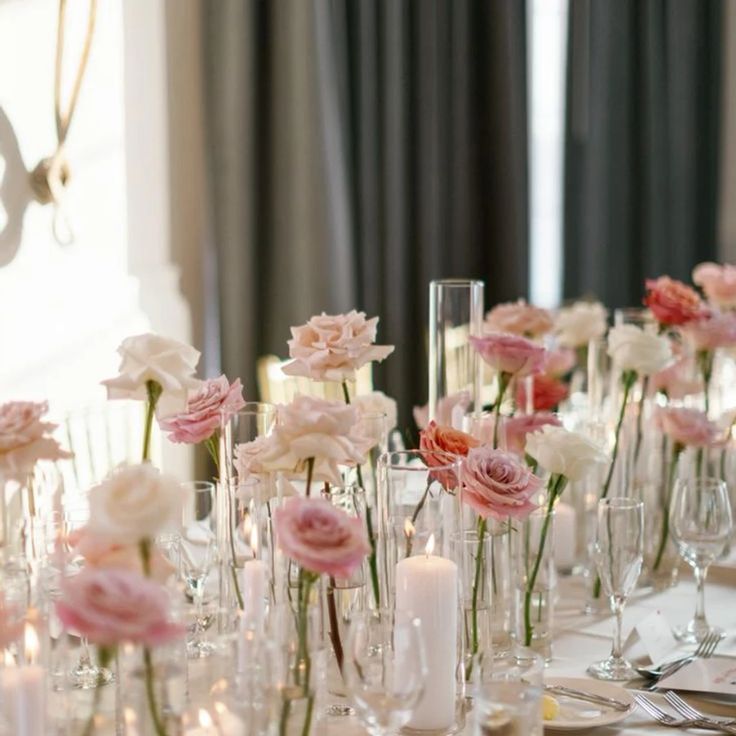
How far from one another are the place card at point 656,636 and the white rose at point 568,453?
285mm

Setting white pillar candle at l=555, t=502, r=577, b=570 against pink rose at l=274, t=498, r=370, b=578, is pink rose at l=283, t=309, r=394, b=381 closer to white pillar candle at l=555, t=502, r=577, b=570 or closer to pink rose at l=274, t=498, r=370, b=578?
pink rose at l=274, t=498, r=370, b=578

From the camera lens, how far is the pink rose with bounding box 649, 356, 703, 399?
2373mm

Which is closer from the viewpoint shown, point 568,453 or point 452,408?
point 568,453

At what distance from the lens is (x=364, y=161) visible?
4.14 meters

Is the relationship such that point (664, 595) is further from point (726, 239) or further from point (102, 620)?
point (726, 239)

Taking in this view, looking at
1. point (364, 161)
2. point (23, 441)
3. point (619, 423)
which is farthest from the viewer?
point (364, 161)

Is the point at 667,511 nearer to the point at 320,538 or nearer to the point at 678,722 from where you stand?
the point at 678,722

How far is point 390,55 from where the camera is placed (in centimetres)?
420

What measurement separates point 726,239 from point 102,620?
16.2 ft

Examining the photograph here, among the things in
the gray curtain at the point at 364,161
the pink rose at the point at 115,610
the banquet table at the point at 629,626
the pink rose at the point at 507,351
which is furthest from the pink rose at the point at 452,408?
the gray curtain at the point at 364,161

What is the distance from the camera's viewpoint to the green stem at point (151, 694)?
3.52 feet

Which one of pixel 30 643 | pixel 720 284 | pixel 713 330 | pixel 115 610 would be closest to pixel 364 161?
pixel 720 284

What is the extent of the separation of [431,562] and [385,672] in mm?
240

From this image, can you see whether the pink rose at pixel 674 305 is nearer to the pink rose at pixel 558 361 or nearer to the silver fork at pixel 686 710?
the pink rose at pixel 558 361
